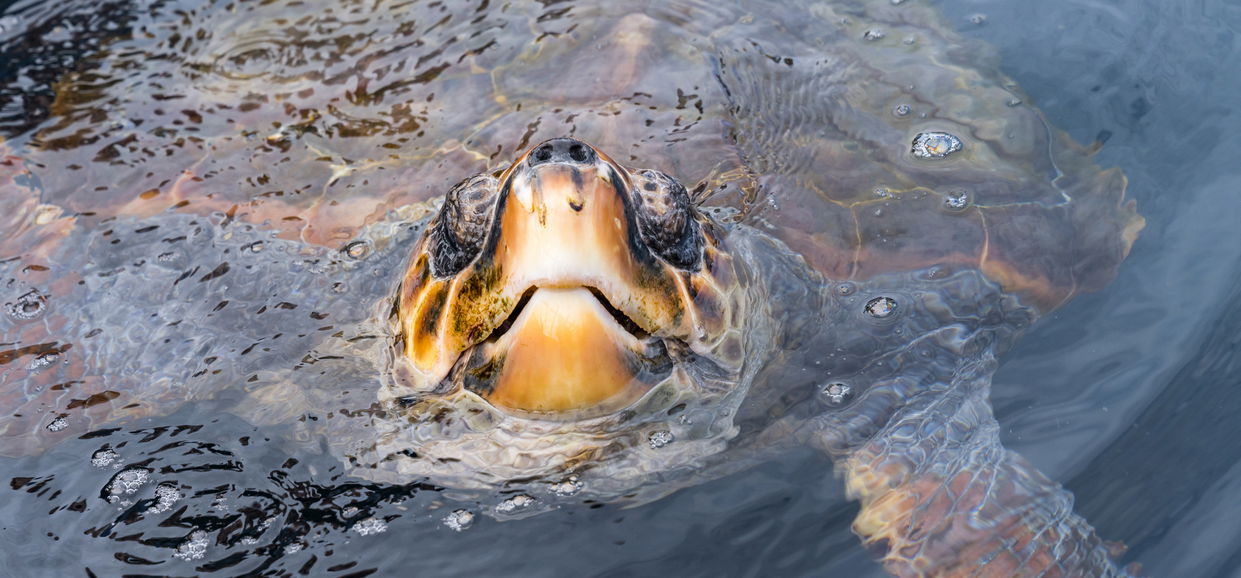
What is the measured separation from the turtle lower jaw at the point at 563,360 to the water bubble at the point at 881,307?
3.06 feet

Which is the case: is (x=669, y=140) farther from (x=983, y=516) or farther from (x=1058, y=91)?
(x=1058, y=91)

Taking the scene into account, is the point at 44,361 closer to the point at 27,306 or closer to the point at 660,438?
the point at 27,306

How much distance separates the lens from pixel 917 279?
10.3ft

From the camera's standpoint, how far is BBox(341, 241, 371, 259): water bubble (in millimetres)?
3068

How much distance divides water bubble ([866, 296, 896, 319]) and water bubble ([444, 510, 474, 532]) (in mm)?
Answer: 1360

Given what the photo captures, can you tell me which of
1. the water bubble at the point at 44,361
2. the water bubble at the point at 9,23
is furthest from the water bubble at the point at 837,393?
the water bubble at the point at 9,23

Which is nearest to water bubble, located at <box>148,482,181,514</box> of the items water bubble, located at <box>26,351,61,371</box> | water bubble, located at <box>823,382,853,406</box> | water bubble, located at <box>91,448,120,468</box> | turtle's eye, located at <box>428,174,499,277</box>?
water bubble, located at <box>91,448,120,468</box>

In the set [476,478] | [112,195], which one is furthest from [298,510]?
[112,195]

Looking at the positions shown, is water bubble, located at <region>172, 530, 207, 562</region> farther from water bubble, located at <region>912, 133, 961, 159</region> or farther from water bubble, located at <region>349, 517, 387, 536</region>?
water bubble, located at <region>912, 133, 961, 159</region>

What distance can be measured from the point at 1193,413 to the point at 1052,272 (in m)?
0.62

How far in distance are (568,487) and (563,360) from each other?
0.62 metres

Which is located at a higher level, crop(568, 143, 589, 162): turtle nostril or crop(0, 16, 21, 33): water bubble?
crop(568, 143, 589, 162): turtle nostril

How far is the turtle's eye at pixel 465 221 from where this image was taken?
226cm

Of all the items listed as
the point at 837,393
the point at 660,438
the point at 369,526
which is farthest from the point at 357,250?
the point at 837,393
